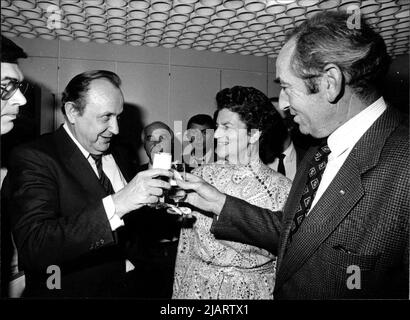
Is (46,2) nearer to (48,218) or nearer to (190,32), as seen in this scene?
(190,32)

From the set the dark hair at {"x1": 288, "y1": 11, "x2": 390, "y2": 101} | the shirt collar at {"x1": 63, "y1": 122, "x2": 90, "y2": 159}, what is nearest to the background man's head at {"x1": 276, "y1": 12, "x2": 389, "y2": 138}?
the dark hair at {"x1": 288, "y1": 11, "x2": 390, "y2": 101}

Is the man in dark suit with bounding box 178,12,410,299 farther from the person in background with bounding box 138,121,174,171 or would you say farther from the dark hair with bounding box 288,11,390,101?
the person in background with bounding box 138,121,174,171

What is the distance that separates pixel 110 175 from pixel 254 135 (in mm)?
814

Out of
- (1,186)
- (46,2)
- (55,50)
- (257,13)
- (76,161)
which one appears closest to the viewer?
(76,161)

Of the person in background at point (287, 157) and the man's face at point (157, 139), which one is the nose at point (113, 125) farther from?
the person in background at point (287, 157)

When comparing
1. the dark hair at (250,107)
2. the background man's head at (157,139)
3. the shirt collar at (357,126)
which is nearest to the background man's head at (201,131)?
the background man's head at (157,139)

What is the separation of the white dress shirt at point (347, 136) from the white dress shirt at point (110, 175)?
69 centimetres

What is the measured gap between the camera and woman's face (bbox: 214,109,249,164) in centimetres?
161

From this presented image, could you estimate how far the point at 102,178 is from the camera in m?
1.33

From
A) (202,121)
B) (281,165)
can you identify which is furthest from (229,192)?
(202,121)

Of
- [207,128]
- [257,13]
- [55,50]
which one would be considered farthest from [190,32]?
[55,50]

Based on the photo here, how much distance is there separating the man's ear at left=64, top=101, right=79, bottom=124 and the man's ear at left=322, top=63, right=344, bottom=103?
3.45 feet
